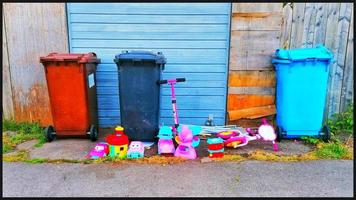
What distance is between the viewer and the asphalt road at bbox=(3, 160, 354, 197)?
3.20 m

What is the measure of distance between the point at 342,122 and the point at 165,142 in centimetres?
309

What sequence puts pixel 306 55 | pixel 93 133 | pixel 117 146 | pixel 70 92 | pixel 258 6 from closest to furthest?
1. pixel 117 146
2. pixel 306 55
3. pixel 70 92
4. pixel 93 133
5. pixel 258 6

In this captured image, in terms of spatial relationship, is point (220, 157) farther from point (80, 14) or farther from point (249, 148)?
point (80, 14)

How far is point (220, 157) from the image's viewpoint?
401cm

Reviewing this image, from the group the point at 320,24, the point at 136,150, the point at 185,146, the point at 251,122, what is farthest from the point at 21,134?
the point at 320,24

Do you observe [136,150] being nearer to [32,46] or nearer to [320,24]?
[32,46]

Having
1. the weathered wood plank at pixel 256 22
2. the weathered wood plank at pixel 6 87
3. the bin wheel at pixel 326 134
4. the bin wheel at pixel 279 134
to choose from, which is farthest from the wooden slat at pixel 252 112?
the weathered wood plank at pixel 6 87

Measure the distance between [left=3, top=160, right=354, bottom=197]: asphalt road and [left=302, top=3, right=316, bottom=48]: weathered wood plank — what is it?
1.97 metres

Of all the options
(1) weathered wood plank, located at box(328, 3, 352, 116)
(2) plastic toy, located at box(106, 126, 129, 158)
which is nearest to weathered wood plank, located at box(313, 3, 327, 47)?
(1) weathered wood plank, located at box(328, 3, 352, 116)

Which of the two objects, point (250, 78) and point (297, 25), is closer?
point (297, 25)

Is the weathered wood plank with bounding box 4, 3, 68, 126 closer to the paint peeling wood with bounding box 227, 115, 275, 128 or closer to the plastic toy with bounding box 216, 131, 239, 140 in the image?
the plastic toy with bounding box 216, 131, 239, 140

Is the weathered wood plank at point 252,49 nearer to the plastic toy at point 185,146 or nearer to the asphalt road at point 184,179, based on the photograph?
the plastic toy at point 185,146

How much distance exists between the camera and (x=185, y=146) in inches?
157

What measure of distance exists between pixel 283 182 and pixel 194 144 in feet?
3.96
